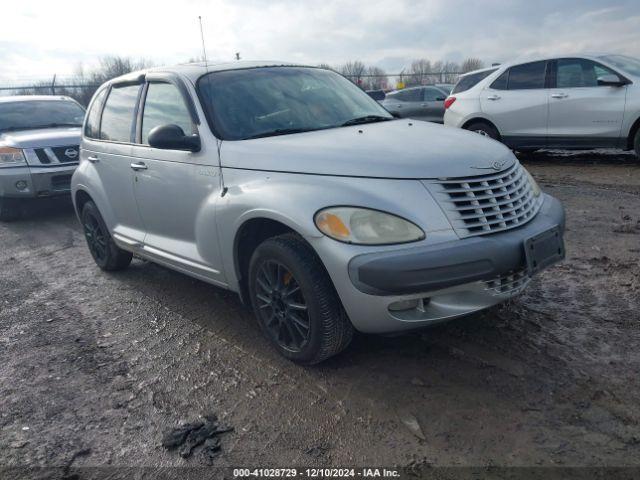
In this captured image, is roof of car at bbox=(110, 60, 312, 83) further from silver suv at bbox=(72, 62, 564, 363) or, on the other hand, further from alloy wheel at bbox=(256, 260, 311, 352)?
alloy wheel at bbox=(256, 260, 311, 352)

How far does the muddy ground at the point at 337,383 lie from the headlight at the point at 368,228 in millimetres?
821

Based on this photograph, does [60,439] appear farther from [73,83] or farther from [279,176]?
[73,83]

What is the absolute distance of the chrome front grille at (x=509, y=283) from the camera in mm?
2857

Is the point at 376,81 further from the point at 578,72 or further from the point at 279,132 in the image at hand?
the point at 279,132

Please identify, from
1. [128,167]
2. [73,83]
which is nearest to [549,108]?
[128,167]

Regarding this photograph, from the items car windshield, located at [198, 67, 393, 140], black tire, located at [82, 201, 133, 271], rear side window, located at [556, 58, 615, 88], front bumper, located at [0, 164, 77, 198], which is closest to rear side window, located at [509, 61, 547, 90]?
rear side window, located at [556, 58, 615, 88]

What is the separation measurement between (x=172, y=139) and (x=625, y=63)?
7635mm

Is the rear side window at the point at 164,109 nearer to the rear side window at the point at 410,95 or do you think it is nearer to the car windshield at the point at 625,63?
the car windshield at the point at 625,63

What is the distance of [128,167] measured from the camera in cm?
437

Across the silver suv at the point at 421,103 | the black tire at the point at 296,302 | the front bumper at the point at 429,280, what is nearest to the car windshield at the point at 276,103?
the black tire at the point at 296,302

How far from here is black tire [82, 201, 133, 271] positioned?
5168 mm

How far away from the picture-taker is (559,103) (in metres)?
8.63

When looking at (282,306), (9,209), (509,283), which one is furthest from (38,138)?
(509,283)

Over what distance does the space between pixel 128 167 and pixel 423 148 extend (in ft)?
8.05
